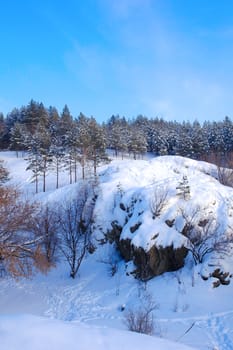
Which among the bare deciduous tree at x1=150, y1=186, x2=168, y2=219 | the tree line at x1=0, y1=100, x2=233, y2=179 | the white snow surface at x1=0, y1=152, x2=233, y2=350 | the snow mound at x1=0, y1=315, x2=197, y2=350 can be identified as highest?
the tree line at x1=0, y1=100, x2=233, y2=179

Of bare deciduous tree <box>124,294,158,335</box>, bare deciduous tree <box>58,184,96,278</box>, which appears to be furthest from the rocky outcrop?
bare deciduous tree <box>58,184,96,278</box>

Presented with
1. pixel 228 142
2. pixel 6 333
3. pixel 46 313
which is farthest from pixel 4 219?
pixel 228 142

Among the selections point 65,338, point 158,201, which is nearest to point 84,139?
point 158,201

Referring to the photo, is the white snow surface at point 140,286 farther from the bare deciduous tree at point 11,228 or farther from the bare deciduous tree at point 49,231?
the bare deciduous tree at point 11,228

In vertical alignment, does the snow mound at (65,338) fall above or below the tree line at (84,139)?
below

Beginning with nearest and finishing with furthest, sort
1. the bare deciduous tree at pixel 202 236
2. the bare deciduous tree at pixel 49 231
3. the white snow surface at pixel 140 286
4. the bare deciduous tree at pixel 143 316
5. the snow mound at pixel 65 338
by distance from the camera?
the snow mound at pixel 65 338 < the bare deciduous tree at pixel 143 316 < the white snow surface at pixel 140 286 < the bare deciduous tree at pixel 202 236 < the bare deciduous tree at pixel 49 231

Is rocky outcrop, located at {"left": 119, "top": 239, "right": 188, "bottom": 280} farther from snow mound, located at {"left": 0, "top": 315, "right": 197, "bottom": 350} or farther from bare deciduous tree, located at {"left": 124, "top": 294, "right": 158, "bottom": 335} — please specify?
snow mound, located at {"left": 0, "top": 315, "right": 197, "bottom": 350}

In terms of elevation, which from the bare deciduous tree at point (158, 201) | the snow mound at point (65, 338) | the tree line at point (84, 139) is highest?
the tree line at point (84, 139)

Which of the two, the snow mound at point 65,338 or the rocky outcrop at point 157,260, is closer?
the snow mound at point 65,338

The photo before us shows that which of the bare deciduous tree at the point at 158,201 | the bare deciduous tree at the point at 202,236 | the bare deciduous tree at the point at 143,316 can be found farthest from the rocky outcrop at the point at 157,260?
the bare deciduous tree at the point at 158,201

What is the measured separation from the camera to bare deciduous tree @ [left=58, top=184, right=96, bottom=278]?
26453 mm

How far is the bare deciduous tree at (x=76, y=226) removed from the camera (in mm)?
26453

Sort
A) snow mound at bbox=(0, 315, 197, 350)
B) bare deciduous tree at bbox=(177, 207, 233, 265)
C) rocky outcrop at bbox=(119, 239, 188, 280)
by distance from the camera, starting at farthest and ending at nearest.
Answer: rocky outcrop at bbox=(119, 239, 188, 280) < bare deciduous tree at bbox=(177, 207, 233, 265) < snow mound at bbox=(0, 315, 197, 350)

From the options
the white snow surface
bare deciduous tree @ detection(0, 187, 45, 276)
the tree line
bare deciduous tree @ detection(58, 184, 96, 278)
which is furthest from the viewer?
the tree line
